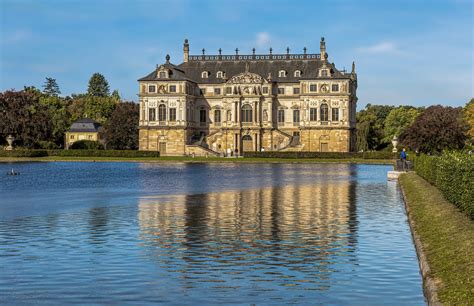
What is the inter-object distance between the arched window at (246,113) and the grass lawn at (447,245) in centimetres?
9598

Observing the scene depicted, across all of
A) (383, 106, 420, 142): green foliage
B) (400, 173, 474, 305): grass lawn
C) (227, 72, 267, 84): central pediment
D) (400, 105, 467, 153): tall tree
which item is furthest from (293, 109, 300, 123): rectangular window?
(400, 173, 474, 305): grass lawn

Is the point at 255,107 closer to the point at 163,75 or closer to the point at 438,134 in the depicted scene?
the point at 163,75

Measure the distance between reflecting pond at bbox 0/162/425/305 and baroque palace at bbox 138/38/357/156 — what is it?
282 feet

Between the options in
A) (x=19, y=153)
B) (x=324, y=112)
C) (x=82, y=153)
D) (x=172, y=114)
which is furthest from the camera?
(x=172, y=114)

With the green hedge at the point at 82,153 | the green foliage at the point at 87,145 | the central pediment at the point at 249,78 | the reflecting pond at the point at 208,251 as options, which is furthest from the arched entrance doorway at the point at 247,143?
the reflecting pond at the point at 208,251

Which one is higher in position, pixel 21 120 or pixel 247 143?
pixel 21 120

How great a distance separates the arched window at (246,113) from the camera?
128 m

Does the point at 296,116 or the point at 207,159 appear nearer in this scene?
the point at 207,159

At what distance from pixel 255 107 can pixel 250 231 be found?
103 metres

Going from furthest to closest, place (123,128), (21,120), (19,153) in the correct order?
(123,128)
(21,120)
(19,153)

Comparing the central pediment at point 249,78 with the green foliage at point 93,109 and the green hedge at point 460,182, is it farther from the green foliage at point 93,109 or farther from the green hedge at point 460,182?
the green hedge at point 460,182

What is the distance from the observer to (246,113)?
129 metres

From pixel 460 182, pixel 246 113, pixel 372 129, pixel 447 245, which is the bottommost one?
pixel 447 245

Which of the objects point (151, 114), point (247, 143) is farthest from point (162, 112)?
point (247, 143)
